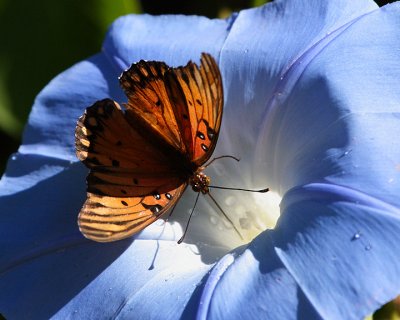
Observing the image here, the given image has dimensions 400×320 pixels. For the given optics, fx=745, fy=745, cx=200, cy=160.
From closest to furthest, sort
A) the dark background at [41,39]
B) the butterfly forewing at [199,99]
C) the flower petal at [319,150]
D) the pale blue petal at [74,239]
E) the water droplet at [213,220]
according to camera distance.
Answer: the flower petal at [319,150] → the butterfly forewing at [199,99] → the pale blue petal at [74,239] → the water droplet at [213,220] → the dark background at [41,39]

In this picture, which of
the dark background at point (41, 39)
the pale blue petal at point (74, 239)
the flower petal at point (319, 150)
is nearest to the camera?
the flower petal at point (319, 150)

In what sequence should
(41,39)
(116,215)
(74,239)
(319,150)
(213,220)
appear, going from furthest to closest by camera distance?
1. (41,39)
2. (213,220)
3. (74,239)
4. (319,150)
5. (116,215)

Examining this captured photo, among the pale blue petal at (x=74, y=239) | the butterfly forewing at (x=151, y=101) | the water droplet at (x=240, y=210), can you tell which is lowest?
the water droplet at (x=240, y=210)

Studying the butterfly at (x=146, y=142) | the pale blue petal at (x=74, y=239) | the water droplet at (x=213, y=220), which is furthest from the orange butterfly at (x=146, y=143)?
the water droplet at (x=213, y=220)

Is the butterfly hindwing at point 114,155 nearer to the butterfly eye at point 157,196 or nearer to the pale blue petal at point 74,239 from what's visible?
the butterfly eye at point 157,196

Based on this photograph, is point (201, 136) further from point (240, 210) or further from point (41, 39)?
point (41, 39)

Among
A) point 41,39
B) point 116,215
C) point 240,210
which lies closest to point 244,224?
point 240,210

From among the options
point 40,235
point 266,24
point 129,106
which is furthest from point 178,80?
point 40,235

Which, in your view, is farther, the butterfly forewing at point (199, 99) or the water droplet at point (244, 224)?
the water droplet at point (244, 224)
